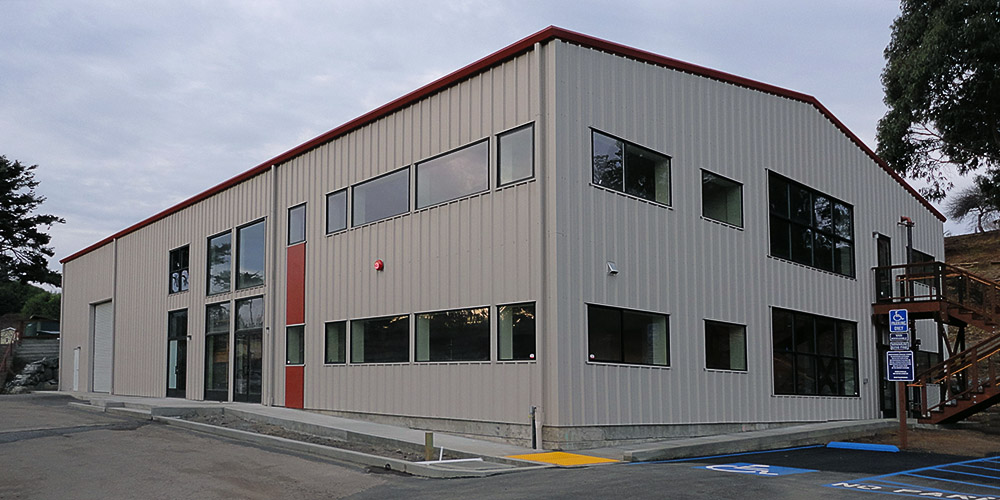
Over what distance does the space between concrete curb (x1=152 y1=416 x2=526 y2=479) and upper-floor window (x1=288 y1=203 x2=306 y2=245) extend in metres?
5.66

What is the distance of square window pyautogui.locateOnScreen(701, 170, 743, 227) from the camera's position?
1873 centimetres

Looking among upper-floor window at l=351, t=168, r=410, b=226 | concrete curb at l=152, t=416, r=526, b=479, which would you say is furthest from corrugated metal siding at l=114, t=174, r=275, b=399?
concrete curb at l=152, t=416, r=526, b=479

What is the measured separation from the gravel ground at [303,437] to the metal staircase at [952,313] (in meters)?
14.1

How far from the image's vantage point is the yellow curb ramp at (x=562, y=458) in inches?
520

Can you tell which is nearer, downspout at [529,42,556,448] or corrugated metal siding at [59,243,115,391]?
downspout at [529,42,556,448]

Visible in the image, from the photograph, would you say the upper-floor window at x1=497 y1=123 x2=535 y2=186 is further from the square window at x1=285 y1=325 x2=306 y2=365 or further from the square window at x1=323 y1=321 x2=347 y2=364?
the square window at x1=285 y1=325 x2=306 y2=365

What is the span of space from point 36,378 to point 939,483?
41.3 metres

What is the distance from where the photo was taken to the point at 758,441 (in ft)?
55.5

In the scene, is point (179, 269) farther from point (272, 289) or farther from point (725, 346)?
point (725, 346)

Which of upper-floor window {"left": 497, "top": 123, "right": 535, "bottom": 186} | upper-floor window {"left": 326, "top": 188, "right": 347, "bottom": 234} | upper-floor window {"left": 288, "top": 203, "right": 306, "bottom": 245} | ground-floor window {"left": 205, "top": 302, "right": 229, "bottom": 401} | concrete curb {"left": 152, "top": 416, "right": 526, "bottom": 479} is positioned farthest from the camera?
ground-floor window {"left": 205, "top": 302, "right": 229, "bottom": 401}

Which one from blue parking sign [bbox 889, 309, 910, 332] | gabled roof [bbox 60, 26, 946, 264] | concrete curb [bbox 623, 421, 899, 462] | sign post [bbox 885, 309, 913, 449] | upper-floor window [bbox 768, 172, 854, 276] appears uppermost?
gabled roof [bbox 60, 26, 946, 264]

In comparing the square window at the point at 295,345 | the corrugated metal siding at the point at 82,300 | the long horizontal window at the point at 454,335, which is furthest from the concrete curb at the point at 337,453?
the corrugated metal siding at the point at 82,300

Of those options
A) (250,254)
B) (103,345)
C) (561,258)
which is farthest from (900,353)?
(103,345)

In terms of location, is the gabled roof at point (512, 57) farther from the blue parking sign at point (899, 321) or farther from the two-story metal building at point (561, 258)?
the blue parking sign at point (899, 321)
